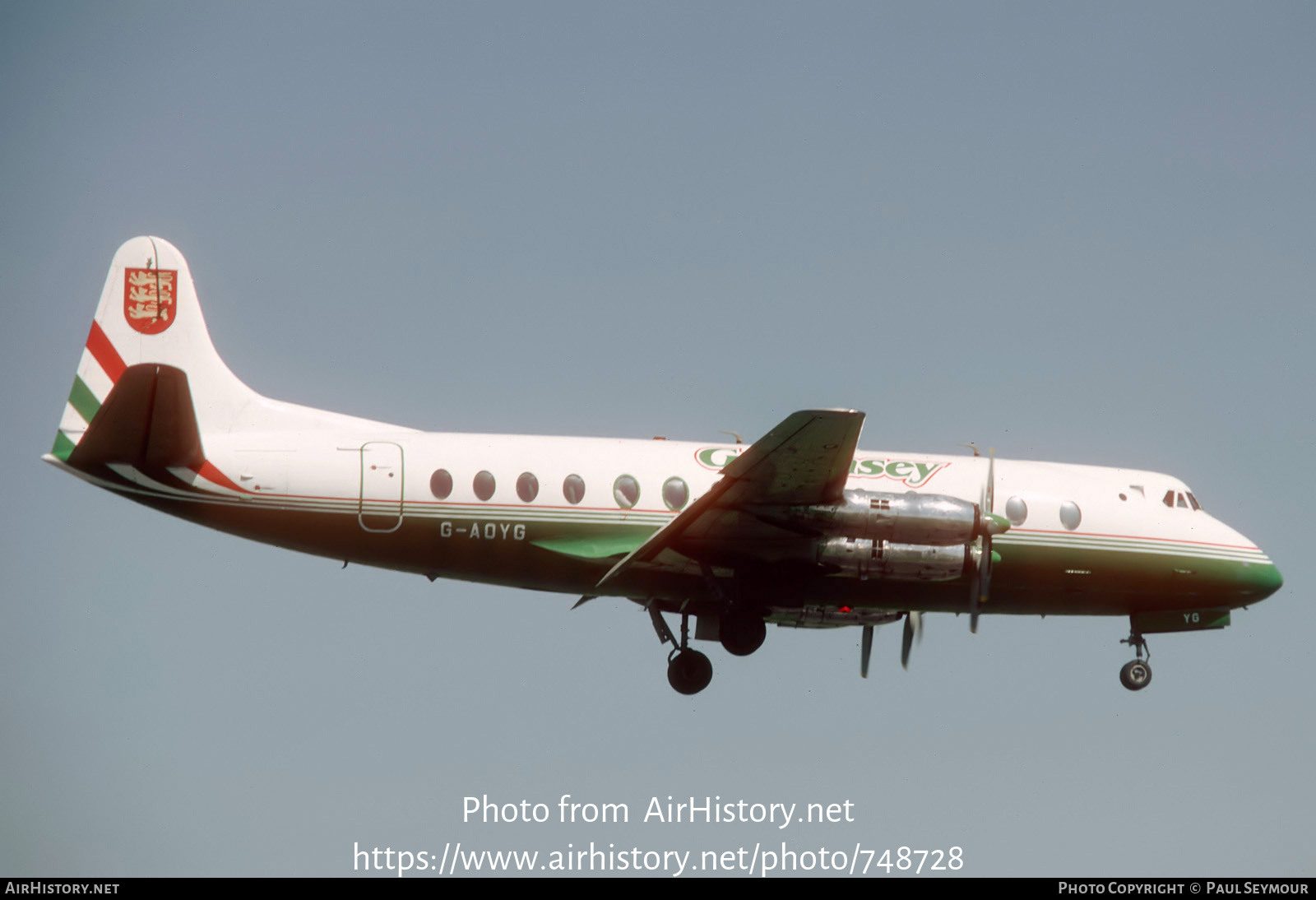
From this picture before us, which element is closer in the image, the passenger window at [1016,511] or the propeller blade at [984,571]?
the propeller blade at [984,571]

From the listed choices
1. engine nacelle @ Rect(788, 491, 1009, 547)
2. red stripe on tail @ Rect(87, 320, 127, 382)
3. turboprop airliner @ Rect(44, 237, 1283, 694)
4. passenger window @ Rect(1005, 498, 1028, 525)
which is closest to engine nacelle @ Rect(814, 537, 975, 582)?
turboprop airliner @ Rect(44, 237, 1283, 694)

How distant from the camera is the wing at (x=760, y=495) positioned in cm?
2389

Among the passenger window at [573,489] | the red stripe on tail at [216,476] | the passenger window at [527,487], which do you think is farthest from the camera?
the passenger window at [573,489]

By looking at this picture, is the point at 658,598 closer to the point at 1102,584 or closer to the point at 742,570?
the point at 742,570

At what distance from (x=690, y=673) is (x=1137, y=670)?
8.27m

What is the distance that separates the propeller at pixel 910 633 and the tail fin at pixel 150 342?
1239 cm

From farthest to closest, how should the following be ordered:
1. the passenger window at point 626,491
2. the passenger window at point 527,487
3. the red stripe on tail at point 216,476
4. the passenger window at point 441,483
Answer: the passenger window at point 626,491 → the passenger window at point 527,487 → the passenger window at point 441,483 → the red stripe on tail at point 216,476

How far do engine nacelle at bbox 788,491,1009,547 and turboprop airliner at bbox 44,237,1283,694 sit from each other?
3 centimetres

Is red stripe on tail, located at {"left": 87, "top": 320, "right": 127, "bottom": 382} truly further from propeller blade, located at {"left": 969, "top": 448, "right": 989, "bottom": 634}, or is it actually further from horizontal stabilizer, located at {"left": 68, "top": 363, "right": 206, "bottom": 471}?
propeller blade, located at {"left": 969, "top": 448, "right": 989, "bottom": 634}

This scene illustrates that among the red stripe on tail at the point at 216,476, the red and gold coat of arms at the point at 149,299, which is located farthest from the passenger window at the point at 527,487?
the red and gold coat of arms at the point at 149,299

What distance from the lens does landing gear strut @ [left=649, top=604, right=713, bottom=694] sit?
28266 millimetres

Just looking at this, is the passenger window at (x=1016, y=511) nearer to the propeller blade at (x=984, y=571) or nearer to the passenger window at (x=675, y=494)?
the propeller blade at (x=984, y=571)

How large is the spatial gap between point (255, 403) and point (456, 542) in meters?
4.39
